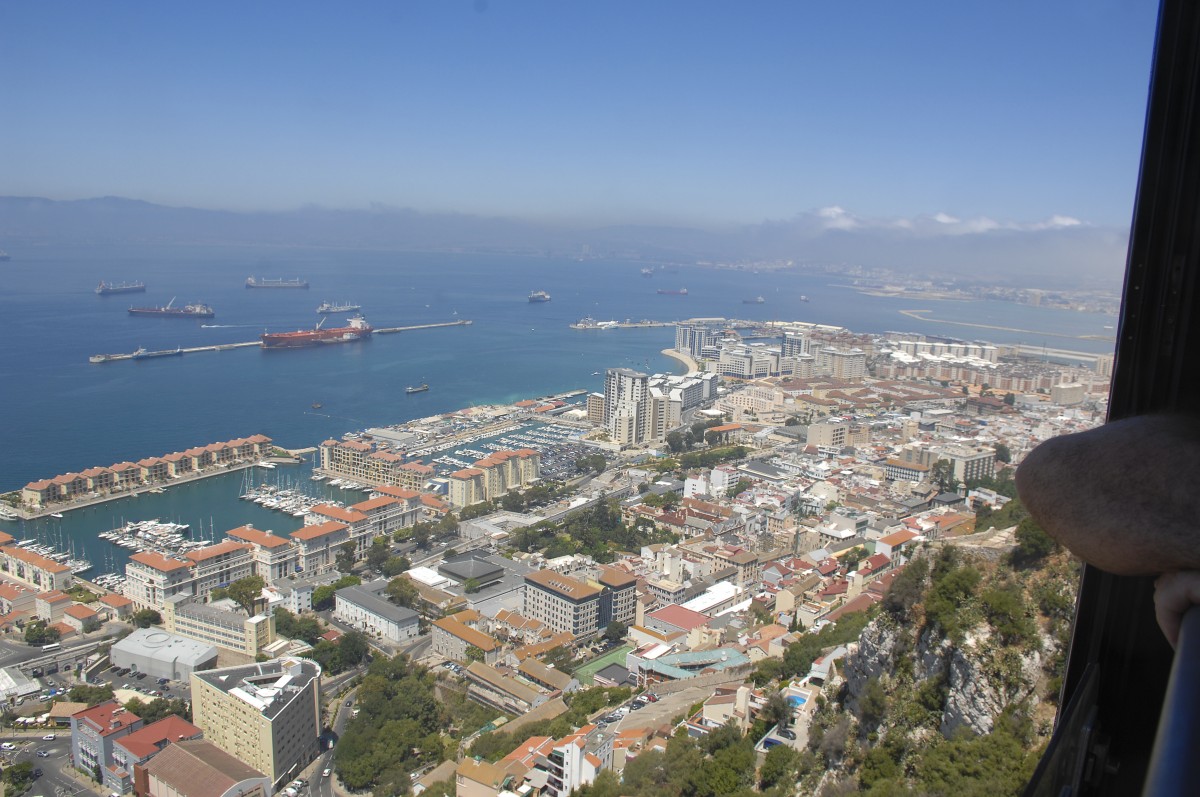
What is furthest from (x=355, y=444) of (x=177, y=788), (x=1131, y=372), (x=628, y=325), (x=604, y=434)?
(x=628, y=325)

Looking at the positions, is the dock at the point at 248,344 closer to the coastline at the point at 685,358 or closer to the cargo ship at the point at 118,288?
the coastline at the point at 685,358

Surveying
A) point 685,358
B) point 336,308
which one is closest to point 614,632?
point 685,358

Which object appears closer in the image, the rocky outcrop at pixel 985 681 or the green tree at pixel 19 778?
the rocky outcrop at pixel 985 681

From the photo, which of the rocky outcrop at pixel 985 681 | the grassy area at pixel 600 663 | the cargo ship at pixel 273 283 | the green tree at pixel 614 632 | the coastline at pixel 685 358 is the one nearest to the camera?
the rocky outcrop at pixel 985 681

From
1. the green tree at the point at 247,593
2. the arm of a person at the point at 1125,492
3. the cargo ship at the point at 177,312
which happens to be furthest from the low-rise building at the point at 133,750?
the cargo ship at the point at 177,312

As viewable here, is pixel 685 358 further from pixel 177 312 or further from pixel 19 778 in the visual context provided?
pixel 19 778

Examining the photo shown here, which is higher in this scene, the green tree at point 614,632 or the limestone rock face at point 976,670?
the limestone rock face at point 976,670

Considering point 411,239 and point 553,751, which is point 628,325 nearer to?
point 553,751
